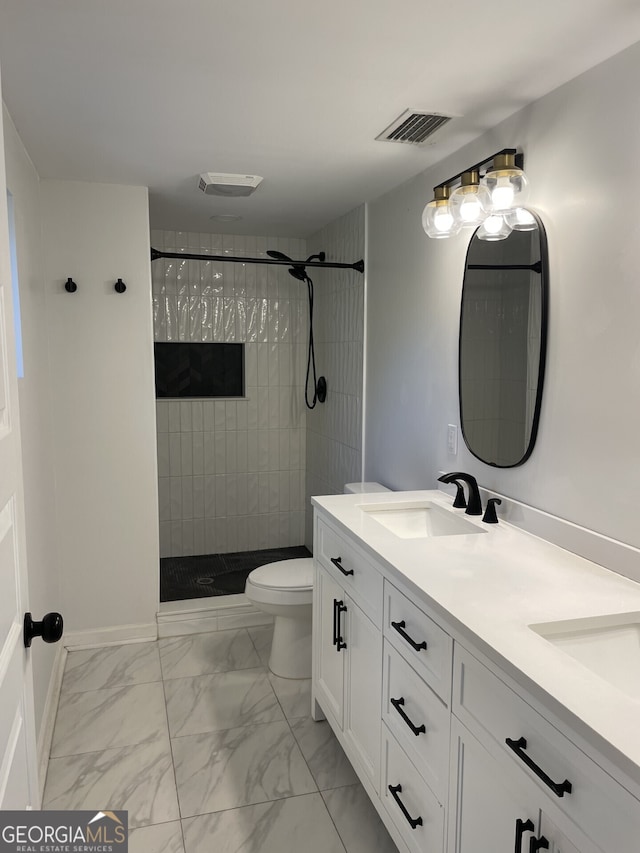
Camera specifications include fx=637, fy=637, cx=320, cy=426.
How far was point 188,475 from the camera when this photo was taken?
14.2 feet

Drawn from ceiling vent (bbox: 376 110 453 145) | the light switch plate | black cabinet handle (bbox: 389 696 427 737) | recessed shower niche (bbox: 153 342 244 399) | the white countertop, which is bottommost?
black cabinet handle (bbox: 389 696 427 737)

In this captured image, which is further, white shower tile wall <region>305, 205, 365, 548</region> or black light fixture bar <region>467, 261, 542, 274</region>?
white shower tile wall <region>305, 205, 365, 548</region>

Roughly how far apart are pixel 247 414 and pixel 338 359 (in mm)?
902

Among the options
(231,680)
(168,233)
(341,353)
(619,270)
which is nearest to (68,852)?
(231,680)

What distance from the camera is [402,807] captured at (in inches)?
67.1

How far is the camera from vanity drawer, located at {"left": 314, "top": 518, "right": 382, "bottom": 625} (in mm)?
1911

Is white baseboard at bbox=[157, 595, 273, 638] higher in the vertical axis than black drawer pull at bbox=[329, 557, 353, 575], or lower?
lower

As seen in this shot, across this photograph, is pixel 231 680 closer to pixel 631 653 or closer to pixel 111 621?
pixel 111 621

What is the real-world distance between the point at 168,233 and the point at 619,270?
10.2 ft

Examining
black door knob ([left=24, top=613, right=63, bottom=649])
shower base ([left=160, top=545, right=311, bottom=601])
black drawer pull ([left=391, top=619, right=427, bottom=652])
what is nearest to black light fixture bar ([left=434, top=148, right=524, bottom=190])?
black drawer pull ([left=391, top=619, right=427, bottom=652])

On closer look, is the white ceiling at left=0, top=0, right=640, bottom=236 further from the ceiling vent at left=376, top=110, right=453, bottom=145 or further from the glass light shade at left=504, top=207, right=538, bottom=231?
the glass light shade at left=504, top=207, right=538, bottom=231

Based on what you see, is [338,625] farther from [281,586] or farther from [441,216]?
[441,216]

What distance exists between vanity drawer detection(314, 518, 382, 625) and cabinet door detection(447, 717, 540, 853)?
519 mm

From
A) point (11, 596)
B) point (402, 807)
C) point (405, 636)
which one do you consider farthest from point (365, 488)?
point (11, 596)
